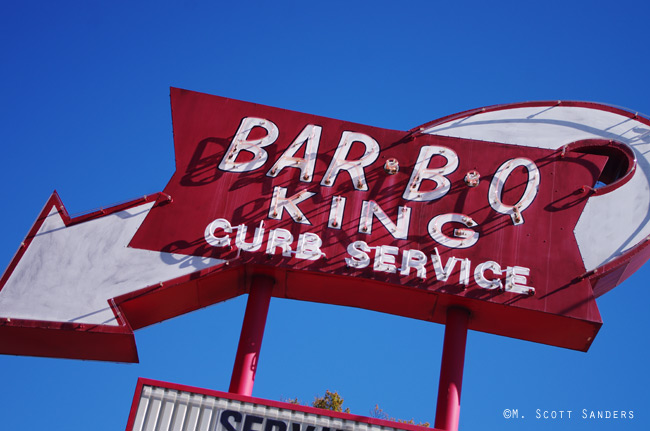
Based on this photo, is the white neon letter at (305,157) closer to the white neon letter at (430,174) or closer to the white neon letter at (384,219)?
the white neon letter at (384,219)

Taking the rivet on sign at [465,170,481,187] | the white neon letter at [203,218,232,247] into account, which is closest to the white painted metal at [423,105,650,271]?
the rivet on sign at [465,170,481,187]

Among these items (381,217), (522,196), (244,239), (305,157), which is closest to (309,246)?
(244,239)

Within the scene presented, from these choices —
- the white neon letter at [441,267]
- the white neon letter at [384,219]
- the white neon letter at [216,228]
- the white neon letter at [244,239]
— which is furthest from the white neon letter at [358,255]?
the white neon letter at [216,228]

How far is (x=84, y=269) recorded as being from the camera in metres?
17.9

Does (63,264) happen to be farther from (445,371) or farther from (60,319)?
(445,371)

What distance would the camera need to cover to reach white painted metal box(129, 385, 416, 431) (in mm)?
15617

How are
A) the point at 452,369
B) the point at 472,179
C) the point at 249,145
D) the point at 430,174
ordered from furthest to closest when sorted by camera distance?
1. the point at 249,145
2. the point at 430,174
3. the point at 472,179
4. the point at 452,369

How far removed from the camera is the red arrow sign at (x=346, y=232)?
1767 cm

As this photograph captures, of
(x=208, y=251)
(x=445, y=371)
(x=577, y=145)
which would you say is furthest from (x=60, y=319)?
(x=577, y=145)

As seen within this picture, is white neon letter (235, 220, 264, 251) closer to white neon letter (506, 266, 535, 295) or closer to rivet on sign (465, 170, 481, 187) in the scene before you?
rivet on sign (465, 170, 481, 187)

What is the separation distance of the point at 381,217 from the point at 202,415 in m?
5.50

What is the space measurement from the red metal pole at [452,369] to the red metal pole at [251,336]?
3426 millimetres

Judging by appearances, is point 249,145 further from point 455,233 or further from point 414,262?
point 455,233

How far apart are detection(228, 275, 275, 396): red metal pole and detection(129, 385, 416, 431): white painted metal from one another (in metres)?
0.99
